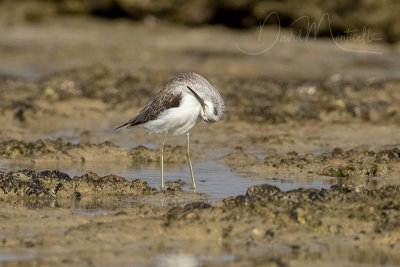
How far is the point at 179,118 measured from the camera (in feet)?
28.3

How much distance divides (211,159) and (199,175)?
108 centimetres

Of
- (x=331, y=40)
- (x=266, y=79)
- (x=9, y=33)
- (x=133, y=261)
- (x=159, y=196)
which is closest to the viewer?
(x=133, y=261)

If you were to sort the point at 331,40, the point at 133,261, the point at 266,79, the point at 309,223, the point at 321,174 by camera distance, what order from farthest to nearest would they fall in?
1. the point at 331,40
2. the point at 266,79
3. the point at 321,174
4. the point at 309,223
5. the point at 133,261

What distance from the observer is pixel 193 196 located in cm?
819

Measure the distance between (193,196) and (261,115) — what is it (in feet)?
16.1

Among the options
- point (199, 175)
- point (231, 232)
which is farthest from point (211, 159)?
point (231, 232)

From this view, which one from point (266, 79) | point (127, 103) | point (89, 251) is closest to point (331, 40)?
point (266, 79)

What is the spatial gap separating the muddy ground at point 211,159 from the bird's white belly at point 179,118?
51cm

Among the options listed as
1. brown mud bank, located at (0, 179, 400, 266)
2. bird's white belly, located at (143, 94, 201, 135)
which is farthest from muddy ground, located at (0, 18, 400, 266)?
bird's white belly, located at (143, 94, 201, 135)

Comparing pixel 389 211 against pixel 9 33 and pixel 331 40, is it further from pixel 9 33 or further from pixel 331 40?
pixel 9 33

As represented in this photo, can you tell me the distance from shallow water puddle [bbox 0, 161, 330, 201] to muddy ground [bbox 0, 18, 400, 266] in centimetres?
6

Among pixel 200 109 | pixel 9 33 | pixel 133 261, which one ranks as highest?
pixel 9 33

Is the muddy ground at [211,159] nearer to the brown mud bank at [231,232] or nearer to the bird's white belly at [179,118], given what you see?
the brown mud bank at [231,232]

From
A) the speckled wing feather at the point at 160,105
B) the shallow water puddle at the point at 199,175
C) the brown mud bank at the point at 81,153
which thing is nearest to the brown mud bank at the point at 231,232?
the shallow water puddle at the point at 199,175
